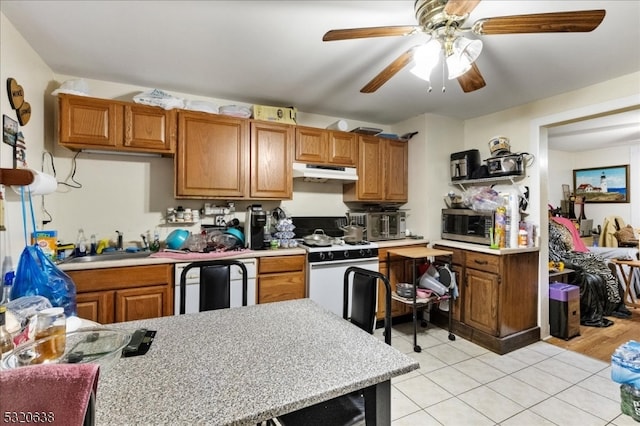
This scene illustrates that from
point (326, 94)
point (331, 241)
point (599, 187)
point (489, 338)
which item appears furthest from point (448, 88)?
point (599, 187)

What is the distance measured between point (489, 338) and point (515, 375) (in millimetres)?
443

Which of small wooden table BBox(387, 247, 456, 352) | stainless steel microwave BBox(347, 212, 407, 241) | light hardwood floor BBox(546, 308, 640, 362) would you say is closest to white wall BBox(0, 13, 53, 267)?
stainless steel microwave BBox(347, 212, 407, 241)

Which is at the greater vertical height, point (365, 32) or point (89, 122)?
point (365, 32)

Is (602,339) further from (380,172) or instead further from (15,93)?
(15,93)

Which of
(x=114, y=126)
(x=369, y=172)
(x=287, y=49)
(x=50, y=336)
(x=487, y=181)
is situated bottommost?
(x=50, y=336)

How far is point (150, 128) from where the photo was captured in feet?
8.34

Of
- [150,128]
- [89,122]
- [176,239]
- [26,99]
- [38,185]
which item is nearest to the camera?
[38,185]

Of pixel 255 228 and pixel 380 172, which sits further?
pixel 380 172

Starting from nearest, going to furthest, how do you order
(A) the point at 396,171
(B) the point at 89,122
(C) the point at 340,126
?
(B) the point at 89,122
(C) the point at 340,126
(A) the point at 396,171

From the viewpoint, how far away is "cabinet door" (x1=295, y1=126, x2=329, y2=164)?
312 cm

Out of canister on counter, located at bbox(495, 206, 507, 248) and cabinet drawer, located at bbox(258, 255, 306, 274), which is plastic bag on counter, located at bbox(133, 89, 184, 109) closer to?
cabinet drawer, located at bbox(258, 255, 306, 274)

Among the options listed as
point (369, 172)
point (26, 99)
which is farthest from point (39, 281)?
point (369, 172)

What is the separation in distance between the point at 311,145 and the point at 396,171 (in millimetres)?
1143

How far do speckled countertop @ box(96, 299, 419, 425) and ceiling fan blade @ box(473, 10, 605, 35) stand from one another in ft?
4.85
